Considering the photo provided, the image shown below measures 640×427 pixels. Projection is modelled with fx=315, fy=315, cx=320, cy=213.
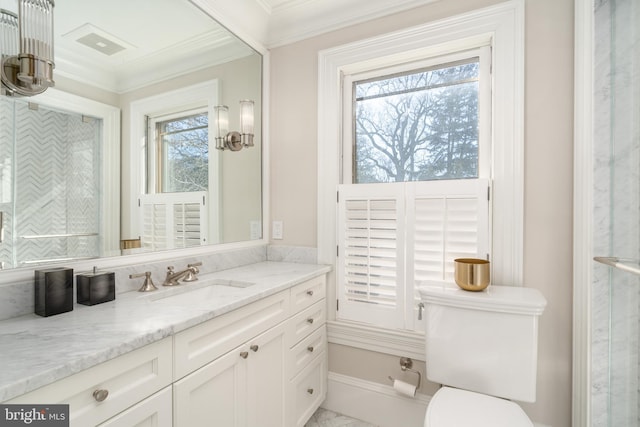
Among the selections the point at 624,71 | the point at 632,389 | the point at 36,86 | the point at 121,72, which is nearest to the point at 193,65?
the point at 121,72

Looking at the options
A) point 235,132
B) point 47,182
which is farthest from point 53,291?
point 235,132

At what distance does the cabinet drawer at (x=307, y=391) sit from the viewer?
1.56 metres

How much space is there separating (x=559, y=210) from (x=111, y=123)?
6.54ft

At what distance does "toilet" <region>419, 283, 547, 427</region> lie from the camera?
1255 millimetres

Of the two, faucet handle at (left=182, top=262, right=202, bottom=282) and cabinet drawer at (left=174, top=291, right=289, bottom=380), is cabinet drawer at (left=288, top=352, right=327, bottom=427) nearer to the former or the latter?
cabinet drawer at (left=174, top=291, right=289, bottom=380)

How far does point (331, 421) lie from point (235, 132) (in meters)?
1.80

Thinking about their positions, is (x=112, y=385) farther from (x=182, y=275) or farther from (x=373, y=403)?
(x=373, y=403)

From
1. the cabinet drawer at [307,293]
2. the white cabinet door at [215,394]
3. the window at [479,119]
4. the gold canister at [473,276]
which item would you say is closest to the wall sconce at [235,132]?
the window at [479,119]

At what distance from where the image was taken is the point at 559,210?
146cm

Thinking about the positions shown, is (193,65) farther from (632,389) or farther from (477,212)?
(632,389)

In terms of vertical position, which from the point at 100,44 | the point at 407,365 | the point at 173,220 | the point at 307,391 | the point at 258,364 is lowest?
the point at 307,391

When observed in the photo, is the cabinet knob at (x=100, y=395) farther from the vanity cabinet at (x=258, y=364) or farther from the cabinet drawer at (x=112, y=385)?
the vanity cabinet at (x=258, y=364)

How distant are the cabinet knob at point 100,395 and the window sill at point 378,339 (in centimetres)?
134

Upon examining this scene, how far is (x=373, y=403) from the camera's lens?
6.07 feet
